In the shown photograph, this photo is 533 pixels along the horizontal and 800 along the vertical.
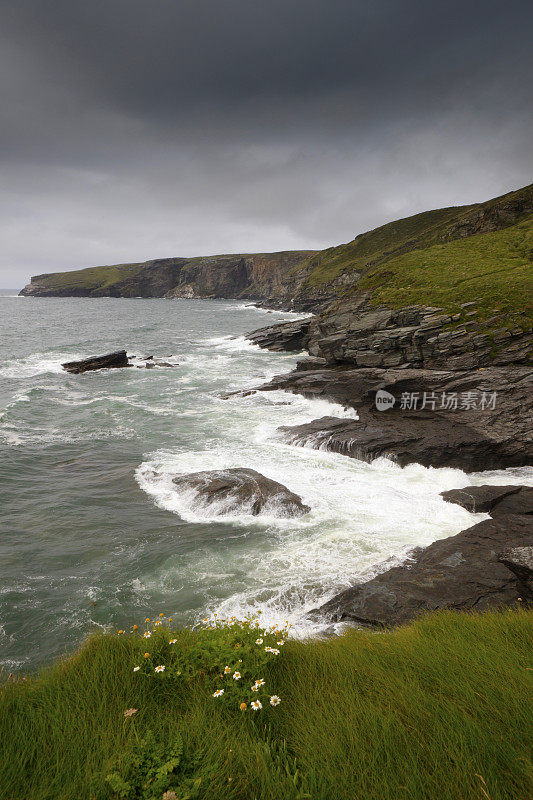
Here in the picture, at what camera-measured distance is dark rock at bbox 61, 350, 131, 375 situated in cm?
4558

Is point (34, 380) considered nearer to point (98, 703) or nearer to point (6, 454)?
point (6, 454)

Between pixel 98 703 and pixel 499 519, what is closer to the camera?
pixel 98 703

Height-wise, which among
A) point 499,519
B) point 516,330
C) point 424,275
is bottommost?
point 499,519

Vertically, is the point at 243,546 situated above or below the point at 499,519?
below

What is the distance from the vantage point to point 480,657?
191 inches

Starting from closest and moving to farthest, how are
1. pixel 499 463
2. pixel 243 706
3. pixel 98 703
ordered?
pixel 243 706, pixel 98 703, pixel 499 463

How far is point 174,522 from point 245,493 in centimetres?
308

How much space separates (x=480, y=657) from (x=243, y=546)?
9.46 m

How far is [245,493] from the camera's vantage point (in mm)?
15906

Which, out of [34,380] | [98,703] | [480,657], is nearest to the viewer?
[98,703]

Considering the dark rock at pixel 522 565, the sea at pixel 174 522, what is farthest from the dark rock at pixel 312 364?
the dark rock at pixel 522 565

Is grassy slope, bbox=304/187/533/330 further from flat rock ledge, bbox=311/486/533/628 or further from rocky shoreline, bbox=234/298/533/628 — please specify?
flat rock ledge, bbox=311/486/533/628

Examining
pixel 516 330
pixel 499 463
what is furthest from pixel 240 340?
pixel 499 463

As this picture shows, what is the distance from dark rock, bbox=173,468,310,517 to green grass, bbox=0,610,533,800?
9849 mm
